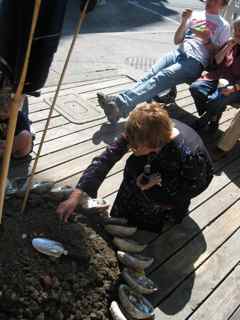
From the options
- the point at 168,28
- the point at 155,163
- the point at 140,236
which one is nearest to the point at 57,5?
the point at 155,163

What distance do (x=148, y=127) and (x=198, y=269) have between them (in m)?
0.95

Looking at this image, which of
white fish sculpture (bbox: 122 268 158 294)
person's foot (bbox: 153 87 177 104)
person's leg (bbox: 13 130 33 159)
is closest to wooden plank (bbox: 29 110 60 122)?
person's leg (bbox: 13 130 33 159)

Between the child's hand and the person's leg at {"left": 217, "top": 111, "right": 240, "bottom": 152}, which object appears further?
the child's hand

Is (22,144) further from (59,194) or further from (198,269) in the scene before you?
(198,269)

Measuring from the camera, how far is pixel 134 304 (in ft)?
7.50

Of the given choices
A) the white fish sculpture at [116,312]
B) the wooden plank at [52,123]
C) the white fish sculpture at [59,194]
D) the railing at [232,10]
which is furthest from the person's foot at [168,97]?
the white fish sculpture at [116,312]

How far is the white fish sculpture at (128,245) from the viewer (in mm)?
2582

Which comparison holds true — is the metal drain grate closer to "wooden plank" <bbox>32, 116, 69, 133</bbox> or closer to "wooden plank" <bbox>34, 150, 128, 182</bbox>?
"wooden plank" <bbox>32, 116, 69, 133</bbox>

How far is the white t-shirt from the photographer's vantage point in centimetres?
413

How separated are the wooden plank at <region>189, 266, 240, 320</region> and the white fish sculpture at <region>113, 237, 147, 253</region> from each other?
0.46 m

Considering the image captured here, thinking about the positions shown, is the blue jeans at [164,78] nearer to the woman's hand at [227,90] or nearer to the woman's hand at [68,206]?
the woman's hand at [227,90]

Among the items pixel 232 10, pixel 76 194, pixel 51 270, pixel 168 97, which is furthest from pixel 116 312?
pixel 232 10

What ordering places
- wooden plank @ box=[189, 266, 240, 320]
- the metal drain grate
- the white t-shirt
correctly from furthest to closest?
the metal drain grate
the white t-shirt
wooden plank @ box=[189, 266, 240, 320]

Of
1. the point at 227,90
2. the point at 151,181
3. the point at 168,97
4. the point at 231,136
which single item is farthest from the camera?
the point at 168,97
